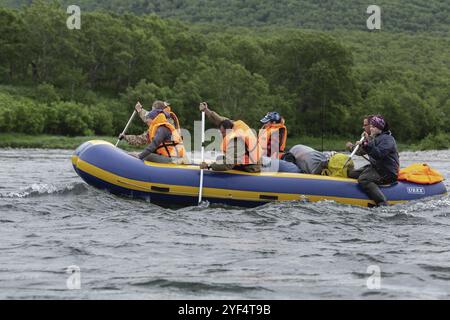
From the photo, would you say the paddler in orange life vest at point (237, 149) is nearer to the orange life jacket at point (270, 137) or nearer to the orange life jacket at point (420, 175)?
the orange life jacket at point (270, 137)

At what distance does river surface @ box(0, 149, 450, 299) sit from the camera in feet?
A: 28.3

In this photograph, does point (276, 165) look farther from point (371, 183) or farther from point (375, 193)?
point (375, 193)

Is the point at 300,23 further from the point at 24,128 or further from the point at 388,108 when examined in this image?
the point at 24,128

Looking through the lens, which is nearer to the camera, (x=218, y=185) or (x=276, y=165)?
(x=218, y=185)

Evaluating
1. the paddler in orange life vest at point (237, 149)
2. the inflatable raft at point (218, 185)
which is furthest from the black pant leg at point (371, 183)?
the paddler in orange life vest at point (237, 149)

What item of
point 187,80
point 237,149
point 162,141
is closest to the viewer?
point 237,149

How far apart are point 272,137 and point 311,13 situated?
443ft

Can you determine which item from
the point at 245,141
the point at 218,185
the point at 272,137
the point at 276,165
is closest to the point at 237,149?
the point at 245,141

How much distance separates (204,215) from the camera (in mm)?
13344

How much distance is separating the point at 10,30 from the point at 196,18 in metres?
86.4

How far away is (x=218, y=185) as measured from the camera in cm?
1413

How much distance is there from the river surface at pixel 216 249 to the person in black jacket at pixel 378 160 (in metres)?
0.48

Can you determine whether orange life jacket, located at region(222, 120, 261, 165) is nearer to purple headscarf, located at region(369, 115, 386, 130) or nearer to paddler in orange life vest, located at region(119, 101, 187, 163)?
paddler in orange life vest, located at region(119, 101, 187, 163)

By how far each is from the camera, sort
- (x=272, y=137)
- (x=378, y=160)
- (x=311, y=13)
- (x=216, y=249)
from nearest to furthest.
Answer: (x=216, y=249)
(x=378, y=160)
(x=272, y=137)
(x=311, y=13)
